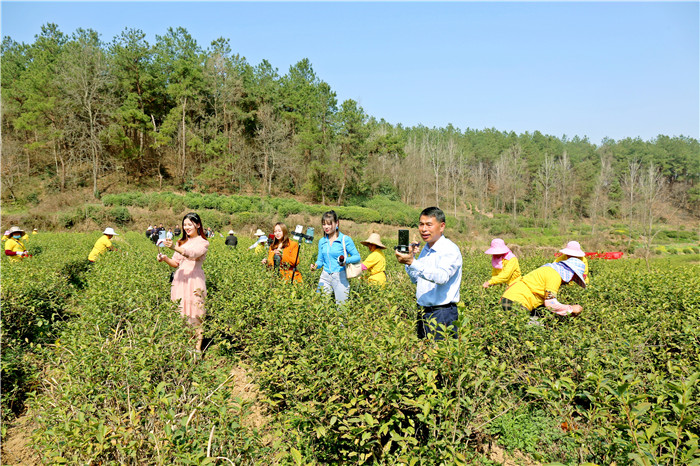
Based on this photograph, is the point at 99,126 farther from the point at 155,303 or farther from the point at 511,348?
the point at 511,348

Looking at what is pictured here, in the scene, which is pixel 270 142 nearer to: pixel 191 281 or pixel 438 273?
pixel 191 281

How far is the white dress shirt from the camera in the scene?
3.44 m

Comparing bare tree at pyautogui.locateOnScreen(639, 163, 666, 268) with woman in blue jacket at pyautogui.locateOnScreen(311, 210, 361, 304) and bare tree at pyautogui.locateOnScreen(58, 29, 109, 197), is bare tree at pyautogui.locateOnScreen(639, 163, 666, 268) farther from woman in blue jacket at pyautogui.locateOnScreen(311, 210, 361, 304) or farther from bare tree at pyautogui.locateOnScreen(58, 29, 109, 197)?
bare tree at pyautogui.locateOnScreen(58, 29, 109, 197)

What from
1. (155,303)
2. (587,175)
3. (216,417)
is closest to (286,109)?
(155,303)

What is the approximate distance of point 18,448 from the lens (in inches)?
139

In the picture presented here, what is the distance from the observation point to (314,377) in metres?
2.88

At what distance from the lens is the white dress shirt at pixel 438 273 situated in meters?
3.44

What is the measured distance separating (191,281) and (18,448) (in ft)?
7.31

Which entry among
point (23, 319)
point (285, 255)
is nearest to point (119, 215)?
point (23, 319)

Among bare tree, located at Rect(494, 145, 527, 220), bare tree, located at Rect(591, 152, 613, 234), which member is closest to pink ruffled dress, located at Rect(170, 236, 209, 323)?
bare tree, located at Rect(591, 152, 613, 234)

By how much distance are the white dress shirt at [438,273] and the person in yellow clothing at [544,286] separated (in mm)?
1128

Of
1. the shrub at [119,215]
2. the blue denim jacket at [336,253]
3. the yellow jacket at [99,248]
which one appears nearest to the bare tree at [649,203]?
the blue denim jacket at [336,253]

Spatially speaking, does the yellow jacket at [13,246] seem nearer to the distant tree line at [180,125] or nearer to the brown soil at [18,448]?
the brown soil at [18,448]

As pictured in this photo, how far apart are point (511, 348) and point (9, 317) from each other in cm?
590
